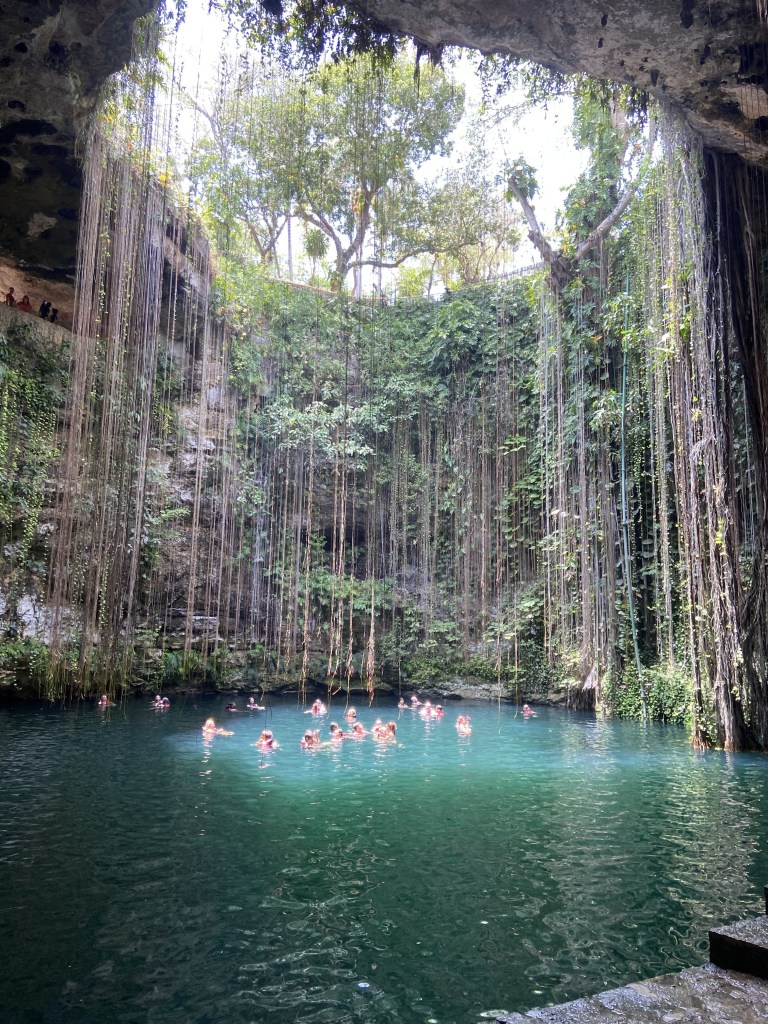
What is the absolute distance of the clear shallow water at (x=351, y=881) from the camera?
7.07 feet

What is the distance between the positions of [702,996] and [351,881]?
2073 mm

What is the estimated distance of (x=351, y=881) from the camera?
310 centimetres

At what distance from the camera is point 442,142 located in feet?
36.7

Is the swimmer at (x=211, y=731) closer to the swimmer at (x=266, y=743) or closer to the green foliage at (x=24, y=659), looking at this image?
the swimmer at (x=266, y=743)

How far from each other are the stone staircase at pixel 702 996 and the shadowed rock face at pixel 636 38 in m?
4.36

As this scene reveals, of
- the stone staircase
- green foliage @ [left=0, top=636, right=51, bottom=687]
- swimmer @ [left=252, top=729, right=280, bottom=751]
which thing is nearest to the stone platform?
the stone staircase

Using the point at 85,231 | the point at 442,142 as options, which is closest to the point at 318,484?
the point at 442,142

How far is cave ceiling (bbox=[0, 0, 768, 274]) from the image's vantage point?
374 cm

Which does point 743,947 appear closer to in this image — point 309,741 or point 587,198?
point 309,741

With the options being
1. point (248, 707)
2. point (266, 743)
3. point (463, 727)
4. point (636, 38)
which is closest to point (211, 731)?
point (266, 743)

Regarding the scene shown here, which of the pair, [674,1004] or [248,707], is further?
[248,707]

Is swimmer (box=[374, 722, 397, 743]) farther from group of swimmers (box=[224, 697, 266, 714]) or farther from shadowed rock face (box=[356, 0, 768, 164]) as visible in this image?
shadowed rock face (box=[356, 0, 768, 164])

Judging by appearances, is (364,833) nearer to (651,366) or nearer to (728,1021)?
(728,1021)

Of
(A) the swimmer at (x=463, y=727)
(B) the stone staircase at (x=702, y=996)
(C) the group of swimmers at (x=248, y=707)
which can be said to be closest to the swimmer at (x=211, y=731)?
(C) the group of swimmers at (x=248, y=707)
